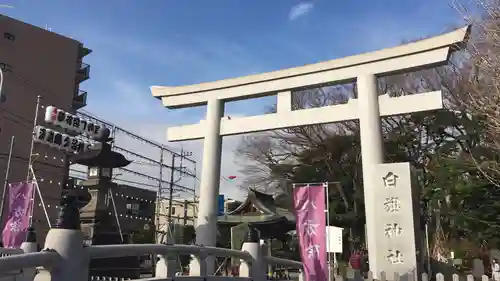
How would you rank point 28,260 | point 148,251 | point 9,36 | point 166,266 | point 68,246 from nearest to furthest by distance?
point 28,260
point 68,246
point 148,251
point 166,266
point 9,36

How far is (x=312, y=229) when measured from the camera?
33.5ft

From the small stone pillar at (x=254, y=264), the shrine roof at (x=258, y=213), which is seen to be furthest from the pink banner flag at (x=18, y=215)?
the shrine roof at (x=258, y=213)

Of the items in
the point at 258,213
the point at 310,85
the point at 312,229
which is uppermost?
the point at 310,85

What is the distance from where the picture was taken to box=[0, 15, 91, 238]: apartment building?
27422 millimetres

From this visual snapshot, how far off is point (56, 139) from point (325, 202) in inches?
567

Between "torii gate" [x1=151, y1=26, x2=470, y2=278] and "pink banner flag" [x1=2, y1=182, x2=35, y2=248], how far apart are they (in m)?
4.98

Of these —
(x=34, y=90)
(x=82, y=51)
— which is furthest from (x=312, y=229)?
(x=82, y=51)

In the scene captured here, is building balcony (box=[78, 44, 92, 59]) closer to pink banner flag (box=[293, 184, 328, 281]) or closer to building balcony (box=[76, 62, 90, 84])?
building balcony (box=[76, 62, 90, 84])

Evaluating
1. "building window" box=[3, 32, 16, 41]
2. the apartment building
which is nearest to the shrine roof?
the apartment building

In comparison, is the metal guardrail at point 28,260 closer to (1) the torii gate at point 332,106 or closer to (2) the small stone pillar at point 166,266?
(2) the small stone pillar at point 166,266

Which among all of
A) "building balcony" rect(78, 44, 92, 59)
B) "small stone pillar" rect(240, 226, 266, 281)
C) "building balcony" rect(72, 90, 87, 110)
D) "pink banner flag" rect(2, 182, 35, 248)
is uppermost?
"building balcony" rect(78, 44, 92, 59)

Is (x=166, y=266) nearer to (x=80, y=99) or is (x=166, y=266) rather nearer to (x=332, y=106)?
(x=332, y=106)

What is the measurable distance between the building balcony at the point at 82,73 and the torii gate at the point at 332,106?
21471 millimetres

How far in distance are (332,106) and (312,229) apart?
4.52 metres
